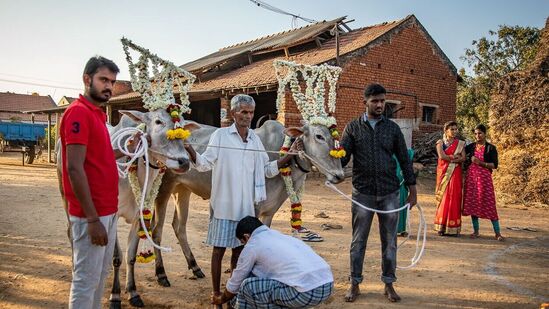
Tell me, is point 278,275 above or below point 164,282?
above

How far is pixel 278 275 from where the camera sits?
318 centimetres

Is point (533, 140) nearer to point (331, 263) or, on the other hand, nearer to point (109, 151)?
point (331, 263)

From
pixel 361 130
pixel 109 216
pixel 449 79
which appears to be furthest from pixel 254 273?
pixel 449 79

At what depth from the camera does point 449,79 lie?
18719mm

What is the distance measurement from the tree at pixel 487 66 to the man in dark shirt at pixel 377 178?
869 inches

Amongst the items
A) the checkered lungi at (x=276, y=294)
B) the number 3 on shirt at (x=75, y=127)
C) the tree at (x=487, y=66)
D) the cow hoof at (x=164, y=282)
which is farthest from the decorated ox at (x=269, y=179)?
the tree at (x=487, y=66)

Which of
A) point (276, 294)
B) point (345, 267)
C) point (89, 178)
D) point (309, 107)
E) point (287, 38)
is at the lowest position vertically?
point (345, 267)

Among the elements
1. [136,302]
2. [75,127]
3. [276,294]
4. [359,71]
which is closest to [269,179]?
[276,294]

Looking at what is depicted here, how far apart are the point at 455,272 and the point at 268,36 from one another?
19.8 meters

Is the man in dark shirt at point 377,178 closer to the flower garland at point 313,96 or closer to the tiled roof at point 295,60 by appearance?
the flower garland at point 313,96

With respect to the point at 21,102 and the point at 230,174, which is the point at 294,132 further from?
the point at 21,102

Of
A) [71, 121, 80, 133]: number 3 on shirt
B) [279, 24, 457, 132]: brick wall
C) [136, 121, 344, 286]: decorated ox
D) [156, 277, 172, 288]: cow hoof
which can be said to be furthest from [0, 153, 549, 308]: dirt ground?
[279, 24, 457, 132]: brick wall

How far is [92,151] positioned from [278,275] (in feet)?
5.26

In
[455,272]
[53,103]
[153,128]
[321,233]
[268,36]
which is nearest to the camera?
[153,128]
